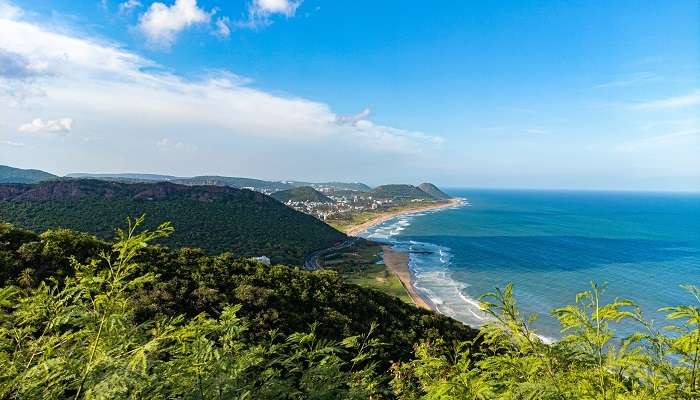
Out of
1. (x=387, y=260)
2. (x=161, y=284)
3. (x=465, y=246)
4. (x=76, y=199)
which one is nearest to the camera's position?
(x=161, y=284)

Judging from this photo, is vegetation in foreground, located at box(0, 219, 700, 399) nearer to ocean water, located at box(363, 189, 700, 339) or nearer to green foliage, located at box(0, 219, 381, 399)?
green foliage, located at box(0, 219, 381, 399)

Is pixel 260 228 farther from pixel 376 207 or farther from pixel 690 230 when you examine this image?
pixel 690 230

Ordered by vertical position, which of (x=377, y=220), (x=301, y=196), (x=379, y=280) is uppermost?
(x=301, y=196)

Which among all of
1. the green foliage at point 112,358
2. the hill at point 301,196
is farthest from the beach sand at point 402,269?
the hill at point 301,196

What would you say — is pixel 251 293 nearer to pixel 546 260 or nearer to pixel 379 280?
pixel 379 280

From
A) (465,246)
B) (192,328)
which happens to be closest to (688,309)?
(192,328)

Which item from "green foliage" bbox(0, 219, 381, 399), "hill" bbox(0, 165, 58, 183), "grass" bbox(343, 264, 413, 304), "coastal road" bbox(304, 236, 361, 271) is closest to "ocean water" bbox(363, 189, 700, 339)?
"grass" bbox(343, 264, 413, 304)

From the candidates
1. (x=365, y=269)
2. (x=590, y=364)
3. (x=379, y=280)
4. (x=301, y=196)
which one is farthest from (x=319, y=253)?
(x=301, y=196)
